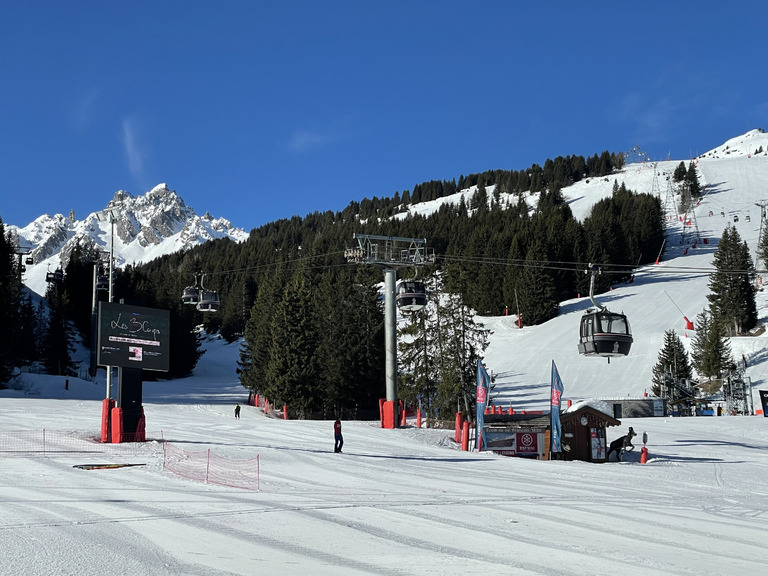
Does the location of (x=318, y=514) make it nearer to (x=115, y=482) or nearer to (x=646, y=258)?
(x=115, y=482)

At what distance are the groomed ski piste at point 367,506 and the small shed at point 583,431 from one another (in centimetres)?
201

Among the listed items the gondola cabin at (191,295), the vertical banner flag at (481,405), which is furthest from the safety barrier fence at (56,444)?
the gondola cabin at (191,295)

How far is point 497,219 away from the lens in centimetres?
14088

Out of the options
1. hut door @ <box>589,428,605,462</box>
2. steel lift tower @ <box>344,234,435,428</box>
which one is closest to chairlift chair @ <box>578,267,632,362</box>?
hut door @ <box>589,428,605,462</box>

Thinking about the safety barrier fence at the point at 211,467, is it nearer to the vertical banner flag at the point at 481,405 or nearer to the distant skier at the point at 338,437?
the distant skier at the point at 338,437

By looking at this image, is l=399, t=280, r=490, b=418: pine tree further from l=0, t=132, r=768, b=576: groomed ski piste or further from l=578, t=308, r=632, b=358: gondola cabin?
l=578, t=308, r=632, b=358: gondola cabin

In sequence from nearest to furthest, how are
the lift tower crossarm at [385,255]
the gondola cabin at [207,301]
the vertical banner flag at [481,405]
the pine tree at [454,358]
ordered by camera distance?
1. the vertical banner flag at [481,405]
2. the lift tower crossarm at [385,255]
3. the gondola cabin at [207,301]
4. the pine tree at [454,358]

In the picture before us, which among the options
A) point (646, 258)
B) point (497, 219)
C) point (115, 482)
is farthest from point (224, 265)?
point (115, 482)

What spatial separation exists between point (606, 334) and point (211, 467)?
42.2ft

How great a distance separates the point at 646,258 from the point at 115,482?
4489 inches

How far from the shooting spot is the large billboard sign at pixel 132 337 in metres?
26.9

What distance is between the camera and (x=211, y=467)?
2231 centimetres

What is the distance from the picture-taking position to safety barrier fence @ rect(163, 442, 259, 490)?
19.8 meters

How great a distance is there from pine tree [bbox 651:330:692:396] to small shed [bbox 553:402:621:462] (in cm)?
3057
